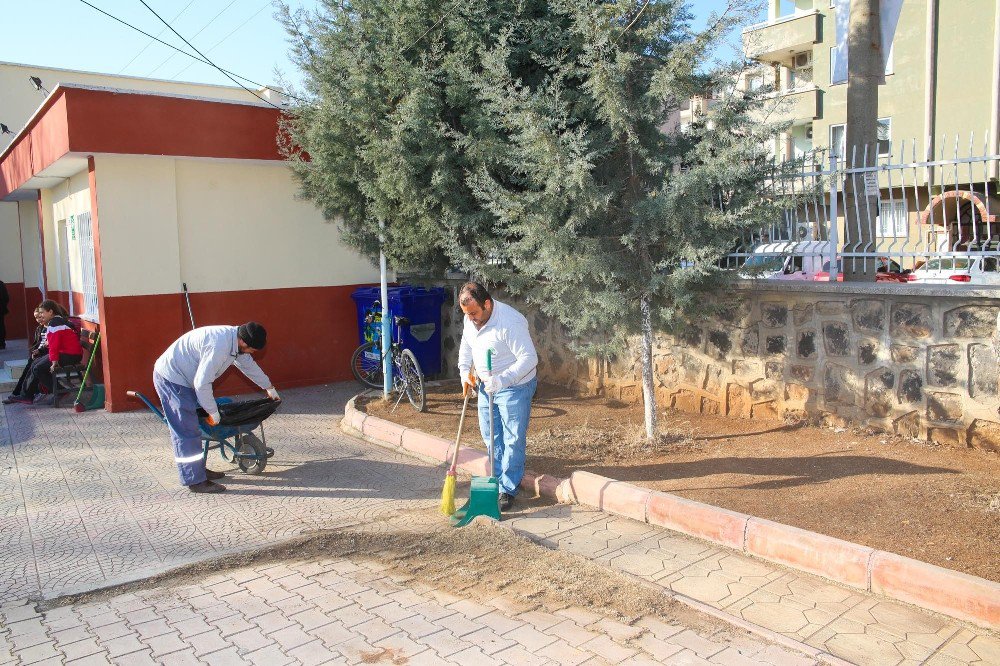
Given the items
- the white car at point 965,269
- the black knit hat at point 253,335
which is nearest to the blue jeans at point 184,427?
the black knit hat at point 253,335

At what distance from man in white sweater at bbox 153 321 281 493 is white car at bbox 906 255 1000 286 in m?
5.57

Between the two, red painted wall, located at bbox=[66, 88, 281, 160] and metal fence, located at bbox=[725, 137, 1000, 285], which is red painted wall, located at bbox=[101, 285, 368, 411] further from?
metal fence, located at bbox=[725, 137, 1000, 285]

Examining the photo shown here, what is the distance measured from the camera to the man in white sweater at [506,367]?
559 centimetres

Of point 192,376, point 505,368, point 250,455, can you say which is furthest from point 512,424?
point 192,376

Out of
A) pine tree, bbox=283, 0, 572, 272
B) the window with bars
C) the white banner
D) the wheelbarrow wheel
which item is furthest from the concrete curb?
the window with bars

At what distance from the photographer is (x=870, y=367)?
21.0 feet

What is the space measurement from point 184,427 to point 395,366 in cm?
328

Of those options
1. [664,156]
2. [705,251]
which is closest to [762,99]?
[664,156]

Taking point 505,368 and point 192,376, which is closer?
point 505,368

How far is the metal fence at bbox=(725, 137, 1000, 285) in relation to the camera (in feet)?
19.5

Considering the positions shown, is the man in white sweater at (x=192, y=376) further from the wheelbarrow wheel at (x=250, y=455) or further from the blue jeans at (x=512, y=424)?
the blue jeans at (x=512, y=424)

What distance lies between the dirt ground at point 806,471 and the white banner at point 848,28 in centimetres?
353

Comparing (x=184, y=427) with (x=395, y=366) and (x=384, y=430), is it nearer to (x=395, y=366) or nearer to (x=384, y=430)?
(x=384, y=430)

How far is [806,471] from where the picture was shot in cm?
584
